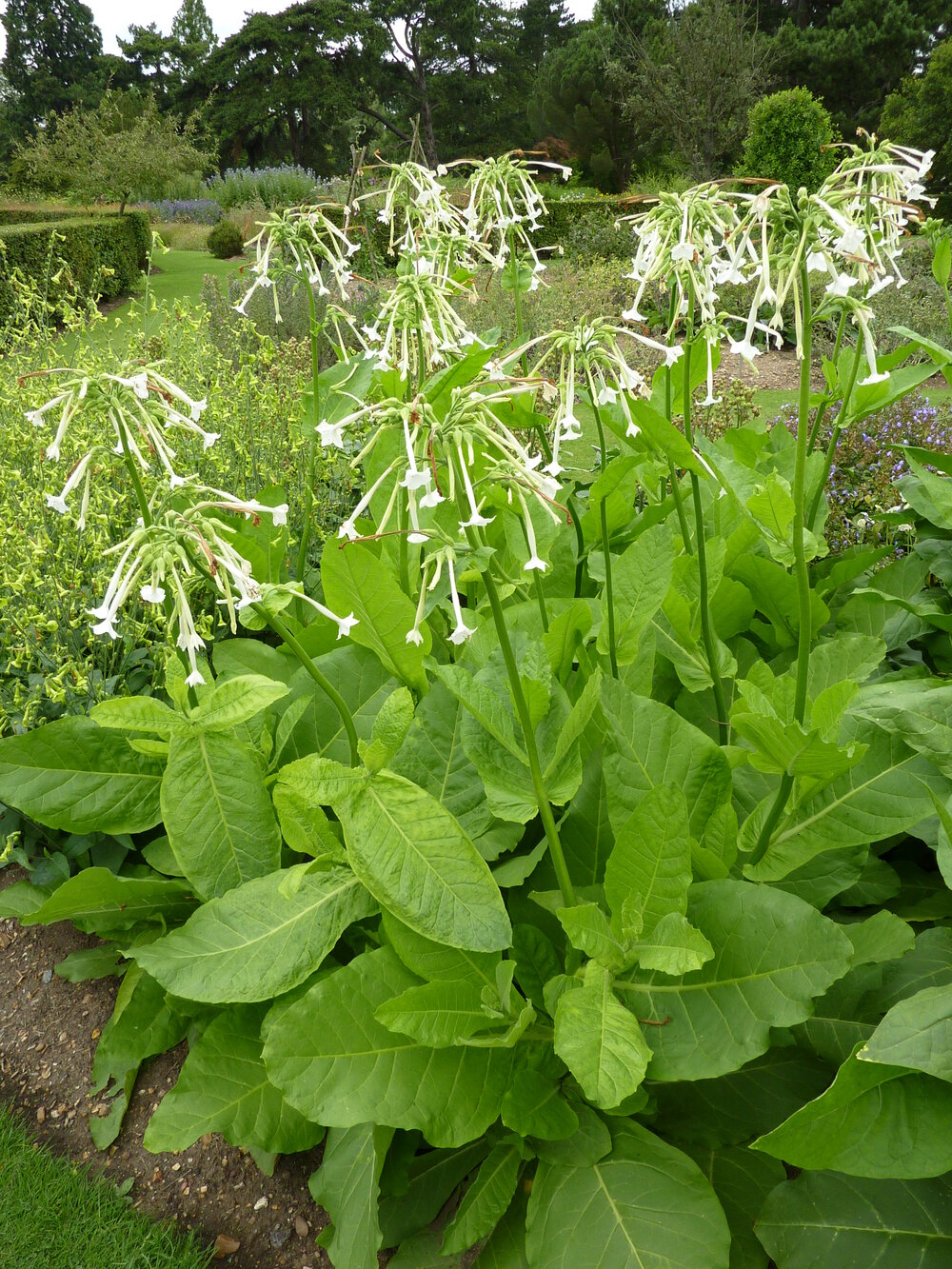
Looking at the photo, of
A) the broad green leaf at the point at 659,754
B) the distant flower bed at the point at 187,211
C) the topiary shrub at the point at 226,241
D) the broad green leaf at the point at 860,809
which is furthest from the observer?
the distant flower bed at the point at 187,211

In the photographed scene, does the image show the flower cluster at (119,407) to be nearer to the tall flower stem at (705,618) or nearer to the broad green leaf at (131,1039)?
the tall flower stem at (705,618)

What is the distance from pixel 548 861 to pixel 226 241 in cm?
1894

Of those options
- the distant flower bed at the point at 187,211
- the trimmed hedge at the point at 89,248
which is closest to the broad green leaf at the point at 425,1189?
the trimmed hedge at the point at 89,248

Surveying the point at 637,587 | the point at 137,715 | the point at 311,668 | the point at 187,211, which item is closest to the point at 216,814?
the point at 137,715

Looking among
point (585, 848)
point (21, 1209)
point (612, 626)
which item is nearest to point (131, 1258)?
point (21, 1209)

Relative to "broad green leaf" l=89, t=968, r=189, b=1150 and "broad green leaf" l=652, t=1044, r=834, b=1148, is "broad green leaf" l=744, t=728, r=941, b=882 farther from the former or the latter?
"broad green leaf" l=89, t=968, r=189, b=1150

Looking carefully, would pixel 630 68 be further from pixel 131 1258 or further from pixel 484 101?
pixel 131 1258

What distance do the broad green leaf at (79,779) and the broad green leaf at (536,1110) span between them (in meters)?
0.99

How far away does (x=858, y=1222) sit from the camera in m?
1.29

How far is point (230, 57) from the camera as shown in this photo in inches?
1543

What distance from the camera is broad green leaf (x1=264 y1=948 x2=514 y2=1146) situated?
134 centimetres

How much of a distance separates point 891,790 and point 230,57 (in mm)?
47510

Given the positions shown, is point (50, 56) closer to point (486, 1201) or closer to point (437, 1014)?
point (437, 1014)

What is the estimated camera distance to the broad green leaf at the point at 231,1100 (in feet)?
4.93
